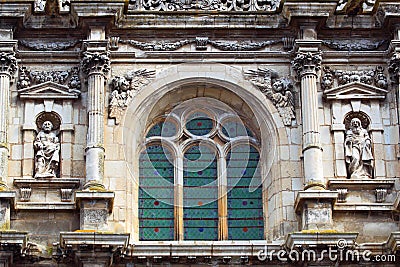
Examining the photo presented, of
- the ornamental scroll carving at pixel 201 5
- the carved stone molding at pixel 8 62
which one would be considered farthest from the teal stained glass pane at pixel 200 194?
the carved stone molding at pixel 8 62

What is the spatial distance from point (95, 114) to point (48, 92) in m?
1.17

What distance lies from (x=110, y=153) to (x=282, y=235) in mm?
3534

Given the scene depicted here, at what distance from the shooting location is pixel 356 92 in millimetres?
28422

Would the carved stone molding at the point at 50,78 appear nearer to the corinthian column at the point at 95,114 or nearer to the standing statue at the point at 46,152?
the corinthian column at the point at 95,114

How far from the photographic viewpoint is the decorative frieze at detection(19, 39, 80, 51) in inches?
1133

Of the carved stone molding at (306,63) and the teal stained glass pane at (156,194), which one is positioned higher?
the carved stone molding at (306,63)

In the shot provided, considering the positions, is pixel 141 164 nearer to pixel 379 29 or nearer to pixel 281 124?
pixel 281 124

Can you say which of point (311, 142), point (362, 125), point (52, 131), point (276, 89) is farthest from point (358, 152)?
point (52, 131)

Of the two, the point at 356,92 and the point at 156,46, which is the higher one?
the point at 156,46

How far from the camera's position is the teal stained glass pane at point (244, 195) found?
2788cm

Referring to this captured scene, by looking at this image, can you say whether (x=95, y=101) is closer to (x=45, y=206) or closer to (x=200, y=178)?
(x=45, y=206)

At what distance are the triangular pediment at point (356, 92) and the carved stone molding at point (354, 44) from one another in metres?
0.85

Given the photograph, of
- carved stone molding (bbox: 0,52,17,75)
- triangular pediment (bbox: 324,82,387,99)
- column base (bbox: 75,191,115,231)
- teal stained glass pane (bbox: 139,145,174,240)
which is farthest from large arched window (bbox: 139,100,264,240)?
carved stone molding (bbox: 0,52,17,75)

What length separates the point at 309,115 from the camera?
2780 centimetres
